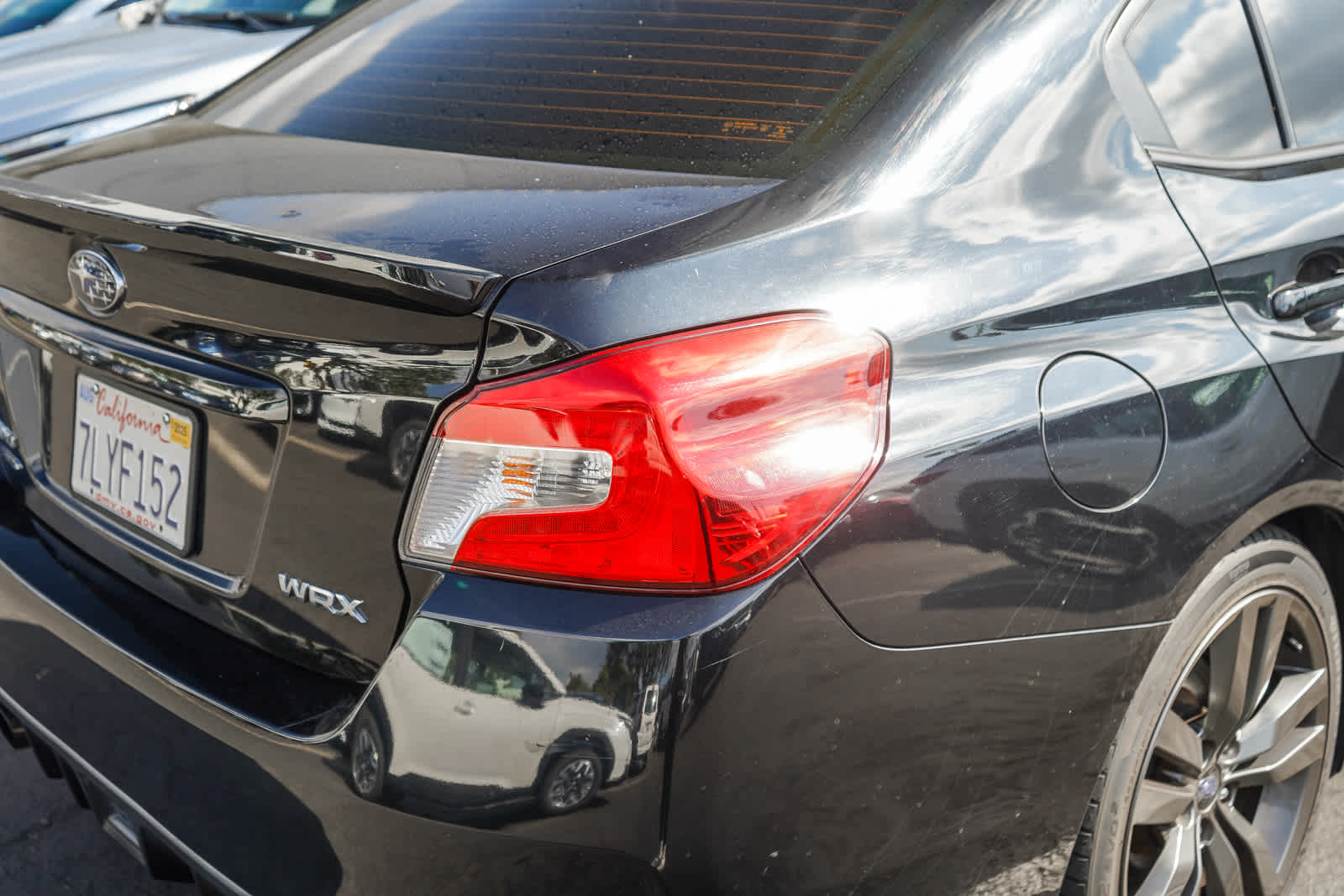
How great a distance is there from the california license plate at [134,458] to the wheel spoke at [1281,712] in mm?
1634

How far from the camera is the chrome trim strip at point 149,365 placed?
152cm

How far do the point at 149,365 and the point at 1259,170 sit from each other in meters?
1.56

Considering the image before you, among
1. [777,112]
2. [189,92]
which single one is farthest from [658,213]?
[189,92]

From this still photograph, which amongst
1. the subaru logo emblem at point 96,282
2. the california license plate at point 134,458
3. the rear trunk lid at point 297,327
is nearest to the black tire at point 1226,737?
the rear trunk lid at point 297,327

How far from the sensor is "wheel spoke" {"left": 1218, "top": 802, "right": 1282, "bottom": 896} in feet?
7.13

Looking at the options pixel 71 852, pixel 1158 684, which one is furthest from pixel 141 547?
pixel 1158 684

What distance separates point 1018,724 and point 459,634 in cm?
69

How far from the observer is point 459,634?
1364 mm

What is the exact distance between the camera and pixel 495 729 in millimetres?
1344

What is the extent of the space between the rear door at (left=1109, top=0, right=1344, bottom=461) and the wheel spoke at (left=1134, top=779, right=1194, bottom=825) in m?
0.55

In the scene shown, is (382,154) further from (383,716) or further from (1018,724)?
(1018,724)

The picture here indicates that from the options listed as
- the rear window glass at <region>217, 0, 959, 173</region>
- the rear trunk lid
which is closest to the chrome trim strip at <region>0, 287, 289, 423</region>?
the rear trunk lid

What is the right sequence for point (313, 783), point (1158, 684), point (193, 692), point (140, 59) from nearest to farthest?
point (313, 783) → point (193, 692) → point (1158, 684) → point (140, 59)

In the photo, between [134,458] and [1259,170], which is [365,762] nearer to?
[134,458]
